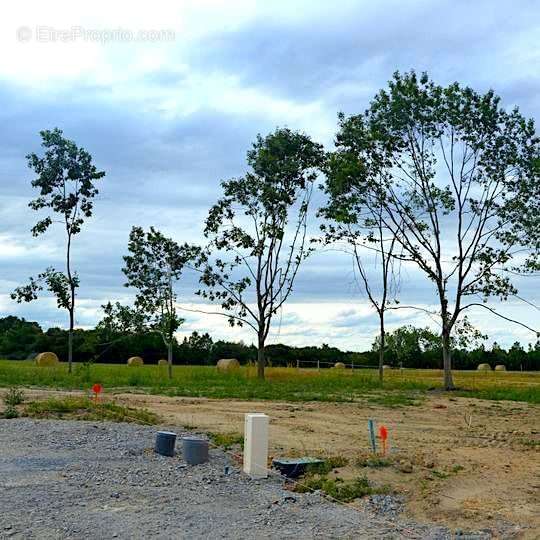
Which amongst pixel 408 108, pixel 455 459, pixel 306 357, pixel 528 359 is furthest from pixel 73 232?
pixel 528 359

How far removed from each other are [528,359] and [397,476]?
6292 cm

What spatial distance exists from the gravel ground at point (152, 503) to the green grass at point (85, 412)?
224cm

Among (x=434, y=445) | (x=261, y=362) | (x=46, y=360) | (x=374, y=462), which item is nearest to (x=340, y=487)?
(x=374, y=462)

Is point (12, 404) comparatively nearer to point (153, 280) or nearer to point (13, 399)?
point (13, 399)

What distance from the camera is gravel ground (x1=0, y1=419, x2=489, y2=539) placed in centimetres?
706

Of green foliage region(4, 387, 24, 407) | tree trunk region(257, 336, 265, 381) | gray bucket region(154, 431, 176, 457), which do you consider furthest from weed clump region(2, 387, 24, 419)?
tree trunk region(257, 336, 265, 381)

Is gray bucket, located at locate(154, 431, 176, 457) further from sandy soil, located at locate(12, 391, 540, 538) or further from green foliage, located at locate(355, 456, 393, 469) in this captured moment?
green foliage, located at locate(355, 456, 393, 469)

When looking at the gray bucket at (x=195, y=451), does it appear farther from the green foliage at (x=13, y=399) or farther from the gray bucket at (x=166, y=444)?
the green foliage at (x=13, y=399)

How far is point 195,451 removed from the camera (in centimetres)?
965

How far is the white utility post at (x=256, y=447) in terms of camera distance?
9.16 meters

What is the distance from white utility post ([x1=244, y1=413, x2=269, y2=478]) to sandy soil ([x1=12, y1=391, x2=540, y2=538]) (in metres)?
0.88

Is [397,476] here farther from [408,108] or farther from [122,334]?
[122,334]

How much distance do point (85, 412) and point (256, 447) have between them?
4.93 meters

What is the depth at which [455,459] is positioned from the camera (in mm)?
9742
